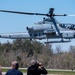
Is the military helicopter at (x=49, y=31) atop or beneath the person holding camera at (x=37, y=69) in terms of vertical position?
beneath

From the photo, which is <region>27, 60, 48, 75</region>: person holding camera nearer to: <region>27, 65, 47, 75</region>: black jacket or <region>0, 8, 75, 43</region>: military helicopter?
<region>27, 65, 47, 75</region>: black jacket

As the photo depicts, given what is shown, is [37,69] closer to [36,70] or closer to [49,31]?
[36,70]

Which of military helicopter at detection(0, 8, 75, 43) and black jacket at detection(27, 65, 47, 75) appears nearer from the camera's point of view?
black jacket at detection(27, 65, 47, 75)

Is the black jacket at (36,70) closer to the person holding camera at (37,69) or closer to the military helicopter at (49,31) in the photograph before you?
the person holding camera at (37,69)

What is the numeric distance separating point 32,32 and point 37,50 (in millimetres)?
49337

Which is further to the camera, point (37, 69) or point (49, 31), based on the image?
point (49, 31)

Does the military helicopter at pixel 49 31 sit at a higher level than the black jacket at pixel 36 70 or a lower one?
lower

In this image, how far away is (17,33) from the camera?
41.1m

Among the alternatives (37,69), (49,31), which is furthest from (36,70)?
(49,31)

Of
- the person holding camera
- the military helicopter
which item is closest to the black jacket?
the person holding camera

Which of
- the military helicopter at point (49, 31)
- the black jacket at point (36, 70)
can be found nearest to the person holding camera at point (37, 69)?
the black jacket at point (36, 70)

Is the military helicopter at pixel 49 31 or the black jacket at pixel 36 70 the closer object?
the black jacket at pixel 36 70

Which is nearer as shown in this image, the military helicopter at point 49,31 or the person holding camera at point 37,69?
the person holding camera at point 37,69

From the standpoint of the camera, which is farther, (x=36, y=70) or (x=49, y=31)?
(x=49, y=31)
